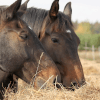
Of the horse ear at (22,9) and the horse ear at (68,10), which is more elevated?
the horse ear at (22,9)

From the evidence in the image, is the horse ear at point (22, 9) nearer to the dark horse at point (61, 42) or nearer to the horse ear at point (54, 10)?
the dark horse at point (61, 42)

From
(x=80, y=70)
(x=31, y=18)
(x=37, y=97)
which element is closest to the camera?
Answer: (x=37, y=97)

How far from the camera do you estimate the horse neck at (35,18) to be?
133 inches

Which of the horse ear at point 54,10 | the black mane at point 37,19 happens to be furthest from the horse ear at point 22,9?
the horse ear at point 54,10

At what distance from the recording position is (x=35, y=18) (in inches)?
137

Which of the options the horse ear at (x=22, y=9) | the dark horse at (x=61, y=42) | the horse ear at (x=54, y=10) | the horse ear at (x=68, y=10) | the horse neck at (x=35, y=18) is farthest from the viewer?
the horse ear at (x=68, y=10)

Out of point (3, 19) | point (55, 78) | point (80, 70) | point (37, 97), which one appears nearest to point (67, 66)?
point (80, 70)

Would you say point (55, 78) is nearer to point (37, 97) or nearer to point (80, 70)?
point (37, 97)

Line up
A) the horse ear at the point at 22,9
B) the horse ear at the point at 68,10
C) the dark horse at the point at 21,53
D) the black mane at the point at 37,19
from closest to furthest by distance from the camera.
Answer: the dark horse at the point at 21,53, the horse ear at the point at 22,9, the black mane at the point at 37,19, the horse ear at the point at 68,10

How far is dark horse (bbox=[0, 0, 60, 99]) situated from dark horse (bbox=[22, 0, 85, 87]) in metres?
0.67

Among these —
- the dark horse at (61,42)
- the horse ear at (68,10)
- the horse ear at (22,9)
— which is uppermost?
the horse ear at (22,9)

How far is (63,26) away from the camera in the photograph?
3184mm

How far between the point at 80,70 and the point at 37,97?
1.25 metres

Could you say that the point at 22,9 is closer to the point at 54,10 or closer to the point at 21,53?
the point at 54,10
